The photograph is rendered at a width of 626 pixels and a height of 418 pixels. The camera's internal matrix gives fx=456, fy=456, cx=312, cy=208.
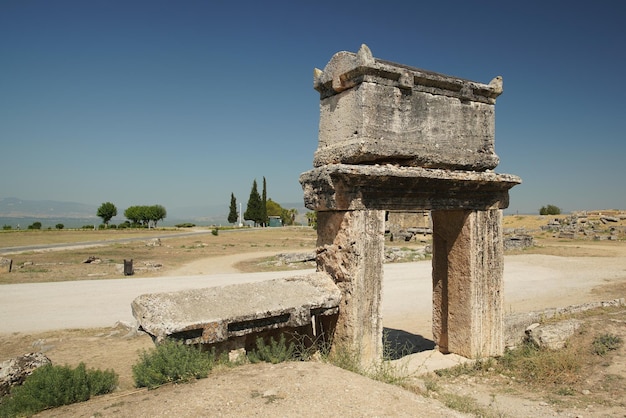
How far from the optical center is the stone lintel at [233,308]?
469 centimetres

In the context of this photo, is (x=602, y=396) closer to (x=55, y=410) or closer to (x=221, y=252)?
(x=55, y=410)

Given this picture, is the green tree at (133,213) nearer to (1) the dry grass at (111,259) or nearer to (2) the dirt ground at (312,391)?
(1) the dry grass at (111,259)

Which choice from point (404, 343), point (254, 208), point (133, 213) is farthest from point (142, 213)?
point (404, 343)

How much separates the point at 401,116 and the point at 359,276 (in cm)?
227

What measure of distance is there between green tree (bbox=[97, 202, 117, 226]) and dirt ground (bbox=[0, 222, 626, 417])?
184 ft

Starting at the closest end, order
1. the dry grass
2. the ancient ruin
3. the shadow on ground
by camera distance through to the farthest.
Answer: the ancient ruin → the shadow on ground → the dry grass

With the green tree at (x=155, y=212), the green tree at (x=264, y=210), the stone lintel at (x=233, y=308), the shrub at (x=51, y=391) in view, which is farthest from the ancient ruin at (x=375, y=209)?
the green tree at (x=155, y=212)

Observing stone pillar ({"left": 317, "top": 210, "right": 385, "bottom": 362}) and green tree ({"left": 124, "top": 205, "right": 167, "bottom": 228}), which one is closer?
stone pillar ({"left": 317, "top": 210, "right": 385, "bottom": 362})

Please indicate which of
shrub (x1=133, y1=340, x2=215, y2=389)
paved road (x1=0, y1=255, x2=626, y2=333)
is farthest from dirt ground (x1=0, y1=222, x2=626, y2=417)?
paved road (x1=0, y1=255, x2=626, y2=333)

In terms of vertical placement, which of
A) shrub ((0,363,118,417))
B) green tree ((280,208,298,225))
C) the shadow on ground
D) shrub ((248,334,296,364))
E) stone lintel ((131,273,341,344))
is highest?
green tree ((280,208,298,225))

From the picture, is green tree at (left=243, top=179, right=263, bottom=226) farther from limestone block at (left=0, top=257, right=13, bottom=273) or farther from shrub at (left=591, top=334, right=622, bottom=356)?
shrub at (left=591, top=334, right=622, bottom=356)

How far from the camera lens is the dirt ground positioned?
3877 mm

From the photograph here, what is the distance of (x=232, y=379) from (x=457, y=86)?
511 cm

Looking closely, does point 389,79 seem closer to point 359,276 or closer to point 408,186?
point 408,186
